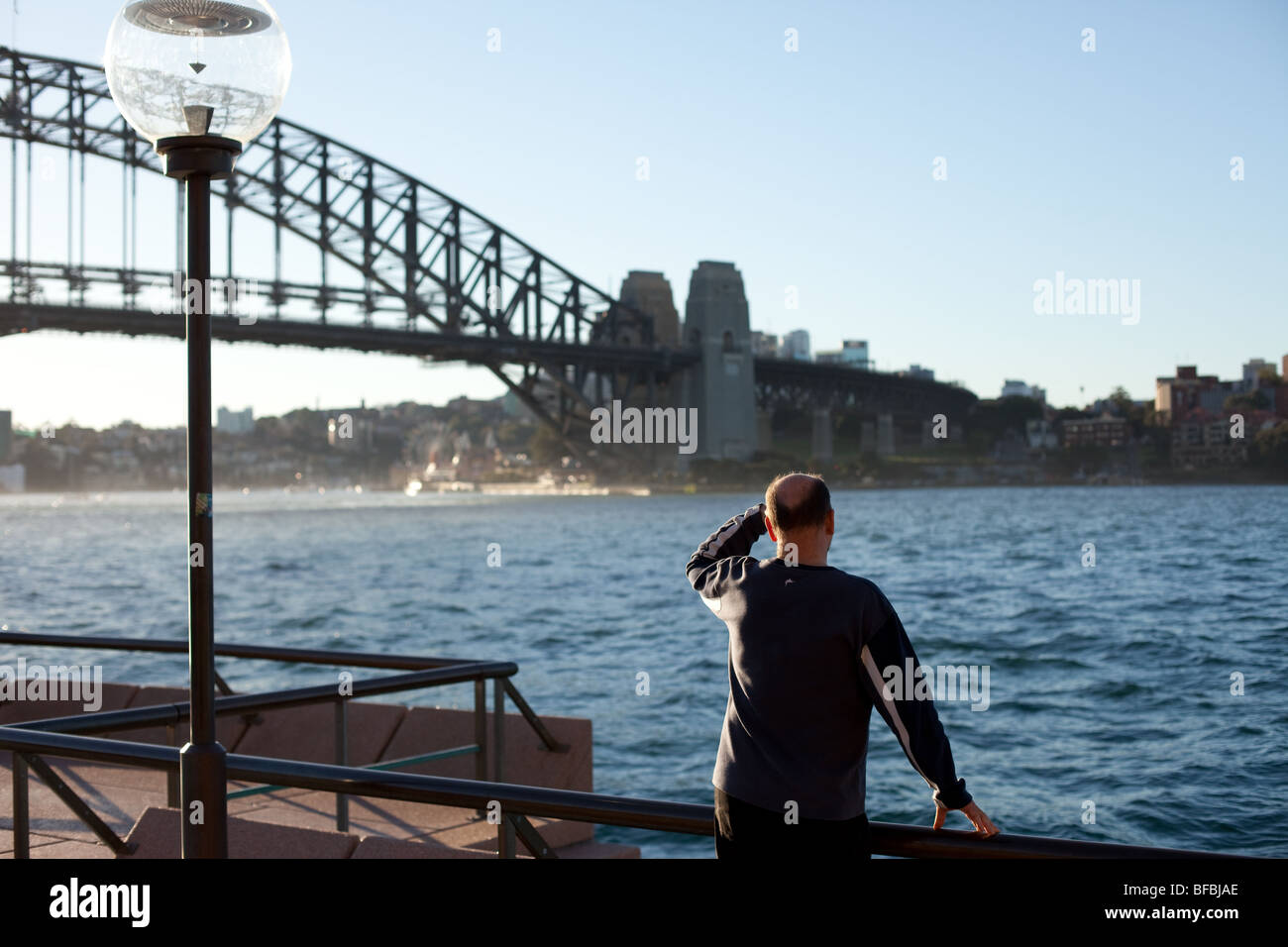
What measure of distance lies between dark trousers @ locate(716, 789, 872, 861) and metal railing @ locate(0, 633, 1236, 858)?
0.05m

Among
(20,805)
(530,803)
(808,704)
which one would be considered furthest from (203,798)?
(808,704)

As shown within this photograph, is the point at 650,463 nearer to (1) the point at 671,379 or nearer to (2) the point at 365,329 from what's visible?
(1) the point at 671,379

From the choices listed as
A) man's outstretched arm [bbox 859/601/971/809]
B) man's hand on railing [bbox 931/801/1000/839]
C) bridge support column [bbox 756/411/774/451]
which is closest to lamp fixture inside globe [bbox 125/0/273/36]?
man's outstretched arm [bbox 859/601/971/809]

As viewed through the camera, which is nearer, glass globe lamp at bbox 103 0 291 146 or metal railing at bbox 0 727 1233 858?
metal railing at bbox 0 727 1233 858

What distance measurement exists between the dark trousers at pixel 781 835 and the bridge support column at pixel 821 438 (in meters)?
81.5

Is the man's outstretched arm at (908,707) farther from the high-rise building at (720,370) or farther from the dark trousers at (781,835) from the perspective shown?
the high-rise building at (720,370)

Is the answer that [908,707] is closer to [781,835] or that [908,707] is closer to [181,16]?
[781,835]

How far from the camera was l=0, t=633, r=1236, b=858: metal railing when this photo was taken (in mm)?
2266

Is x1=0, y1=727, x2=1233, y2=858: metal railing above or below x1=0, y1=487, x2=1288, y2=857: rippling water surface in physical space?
above

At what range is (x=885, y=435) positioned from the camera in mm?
91250

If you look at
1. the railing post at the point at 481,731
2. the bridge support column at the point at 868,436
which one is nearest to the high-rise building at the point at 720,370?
the bridge support column at the point at 868,436

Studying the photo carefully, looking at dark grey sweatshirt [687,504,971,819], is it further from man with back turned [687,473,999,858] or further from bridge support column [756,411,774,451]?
bridge support column [756,411,774,451]

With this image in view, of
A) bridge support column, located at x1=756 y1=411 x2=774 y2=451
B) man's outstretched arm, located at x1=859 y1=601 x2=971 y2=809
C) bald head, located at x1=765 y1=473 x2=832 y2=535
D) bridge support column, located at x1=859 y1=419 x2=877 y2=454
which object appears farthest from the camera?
bridge support column, located at x1=859 y1=419 x2=877 y2=454

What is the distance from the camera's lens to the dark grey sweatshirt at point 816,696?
225cm
